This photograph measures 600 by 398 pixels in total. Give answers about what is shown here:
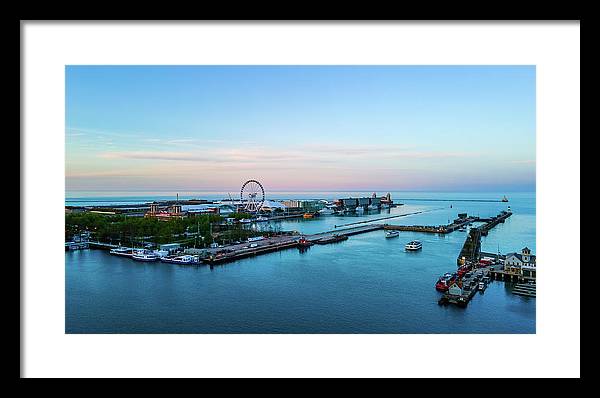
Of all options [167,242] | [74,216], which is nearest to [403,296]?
[167,242]

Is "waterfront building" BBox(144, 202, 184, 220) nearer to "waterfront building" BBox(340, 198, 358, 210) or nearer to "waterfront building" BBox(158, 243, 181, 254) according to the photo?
"waterfront building" BBox(158, 243, 181, 254)

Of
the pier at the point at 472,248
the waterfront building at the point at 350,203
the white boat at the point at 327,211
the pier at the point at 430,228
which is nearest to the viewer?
the pier at the point at 472,248

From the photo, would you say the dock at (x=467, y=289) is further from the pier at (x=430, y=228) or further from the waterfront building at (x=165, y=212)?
the waterfront building at (x=165, y=212)

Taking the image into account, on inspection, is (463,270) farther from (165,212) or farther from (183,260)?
(165,212)

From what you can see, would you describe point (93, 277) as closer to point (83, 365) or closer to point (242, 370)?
point (83, 365)

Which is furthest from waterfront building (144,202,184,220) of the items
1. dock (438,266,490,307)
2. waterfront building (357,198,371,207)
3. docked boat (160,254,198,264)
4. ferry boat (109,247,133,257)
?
waterfront building (357,198,371,207)

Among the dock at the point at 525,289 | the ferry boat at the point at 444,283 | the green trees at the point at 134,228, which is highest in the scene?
the green trees at the point at 134,228

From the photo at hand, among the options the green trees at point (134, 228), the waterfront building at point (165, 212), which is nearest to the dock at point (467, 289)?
the green trees at point (134, 228)

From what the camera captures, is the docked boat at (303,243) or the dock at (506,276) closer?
the dock at (506,276)
